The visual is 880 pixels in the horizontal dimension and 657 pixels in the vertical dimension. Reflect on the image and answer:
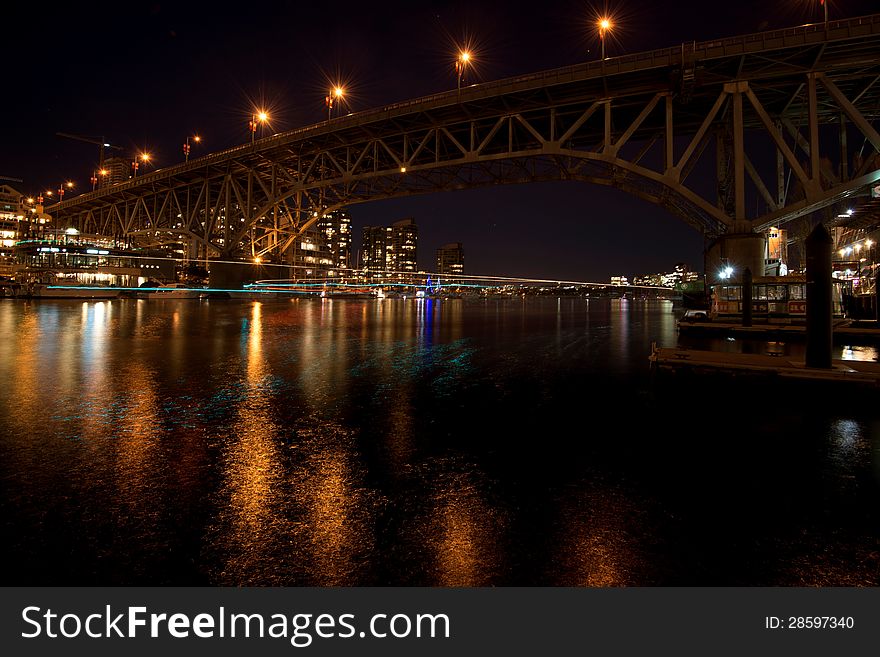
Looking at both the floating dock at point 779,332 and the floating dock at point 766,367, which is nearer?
the floating dock at point 766,367

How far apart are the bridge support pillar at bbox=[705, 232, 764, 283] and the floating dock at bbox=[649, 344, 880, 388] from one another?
618 inches

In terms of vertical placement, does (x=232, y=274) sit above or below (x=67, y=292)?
above

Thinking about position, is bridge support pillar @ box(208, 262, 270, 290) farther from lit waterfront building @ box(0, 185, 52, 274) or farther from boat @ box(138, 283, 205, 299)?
lit waterfront building @ box(0, 185, 52, 274)

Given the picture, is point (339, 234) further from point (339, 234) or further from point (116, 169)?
point (116, 169)

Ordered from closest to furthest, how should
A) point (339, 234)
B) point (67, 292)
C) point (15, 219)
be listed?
1. point (67, 292)
2. point (15, 219)
3. point (339, 234)

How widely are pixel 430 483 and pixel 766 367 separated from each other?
8646mm

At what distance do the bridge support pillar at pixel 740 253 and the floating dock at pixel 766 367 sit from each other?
51.5 ft

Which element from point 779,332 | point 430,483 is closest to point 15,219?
point 430,483

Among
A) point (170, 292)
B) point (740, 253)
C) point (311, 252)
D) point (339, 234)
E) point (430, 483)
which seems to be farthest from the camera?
point (339, 234)

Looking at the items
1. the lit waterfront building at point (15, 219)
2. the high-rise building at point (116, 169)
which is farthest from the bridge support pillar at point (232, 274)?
the high-rise building at point (116, 169)

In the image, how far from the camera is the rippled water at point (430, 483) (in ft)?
9.54

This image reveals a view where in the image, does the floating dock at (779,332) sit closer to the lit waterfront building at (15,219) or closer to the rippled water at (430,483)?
the rippled water at (430,483)

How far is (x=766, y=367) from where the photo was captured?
31.2 ft
